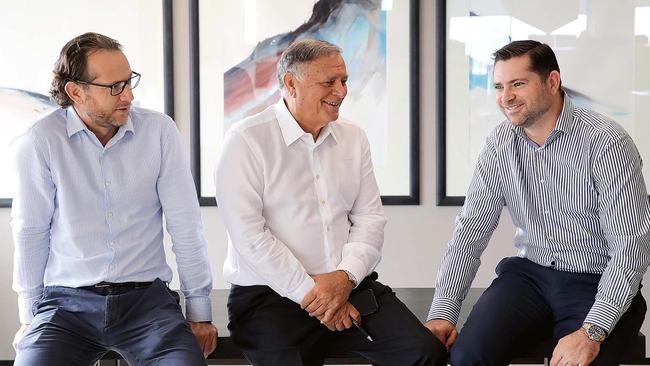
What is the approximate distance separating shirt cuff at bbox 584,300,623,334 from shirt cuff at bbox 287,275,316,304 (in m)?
0.82

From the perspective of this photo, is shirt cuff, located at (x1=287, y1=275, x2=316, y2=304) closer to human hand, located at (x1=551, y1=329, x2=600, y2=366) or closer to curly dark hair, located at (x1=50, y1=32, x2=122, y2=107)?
human hand, located at (x1=551, y1=329, x2=600, y2=366)

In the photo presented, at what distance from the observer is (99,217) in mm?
2586

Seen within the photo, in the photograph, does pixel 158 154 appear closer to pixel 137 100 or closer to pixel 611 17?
pixel 137 100

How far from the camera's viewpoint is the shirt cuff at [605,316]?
2.42m

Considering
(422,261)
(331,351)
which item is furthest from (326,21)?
(331,351)

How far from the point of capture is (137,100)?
3920 mm

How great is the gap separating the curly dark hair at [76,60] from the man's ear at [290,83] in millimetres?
529

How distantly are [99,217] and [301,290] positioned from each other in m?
0.66

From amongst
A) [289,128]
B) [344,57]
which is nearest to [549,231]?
[289,128]

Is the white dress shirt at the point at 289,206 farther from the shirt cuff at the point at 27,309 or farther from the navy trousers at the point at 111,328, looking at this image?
the shirt cuff at the point at 27,309

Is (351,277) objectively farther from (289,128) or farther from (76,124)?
(76,124)

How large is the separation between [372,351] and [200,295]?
568 mm

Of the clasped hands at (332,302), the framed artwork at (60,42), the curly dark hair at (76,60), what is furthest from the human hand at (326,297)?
the framed artwork at (60,42)

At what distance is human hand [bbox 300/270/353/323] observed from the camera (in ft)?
8.44
